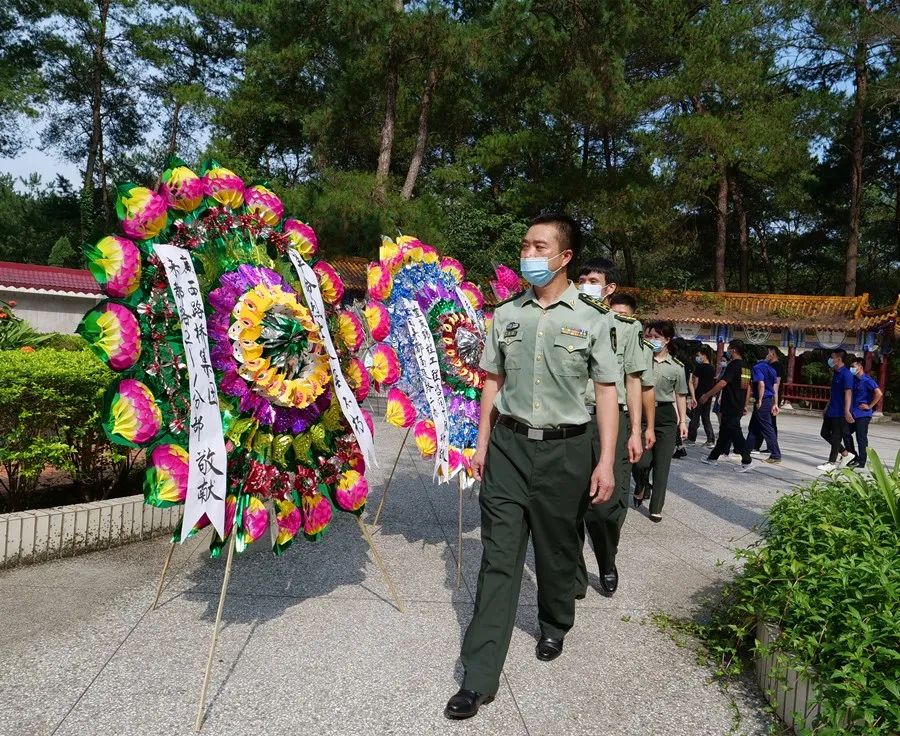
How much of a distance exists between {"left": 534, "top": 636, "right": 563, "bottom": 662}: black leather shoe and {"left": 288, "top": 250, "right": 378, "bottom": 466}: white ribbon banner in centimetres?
109

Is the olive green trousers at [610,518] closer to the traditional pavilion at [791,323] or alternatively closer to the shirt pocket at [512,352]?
the shirt pocket at [512,352]

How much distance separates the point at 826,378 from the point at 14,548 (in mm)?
22379

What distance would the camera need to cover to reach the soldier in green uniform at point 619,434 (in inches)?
137

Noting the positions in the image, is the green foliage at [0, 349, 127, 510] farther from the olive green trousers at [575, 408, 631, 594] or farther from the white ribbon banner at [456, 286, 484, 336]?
the olive green trousers at [575, 408, 631, 594]

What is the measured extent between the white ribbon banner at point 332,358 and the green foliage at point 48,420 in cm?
172

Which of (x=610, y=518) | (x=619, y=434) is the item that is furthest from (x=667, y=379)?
(x=610, y=518)

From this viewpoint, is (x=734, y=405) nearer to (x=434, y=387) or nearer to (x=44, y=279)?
(x=434, y=387)

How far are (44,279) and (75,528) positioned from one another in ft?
46.7


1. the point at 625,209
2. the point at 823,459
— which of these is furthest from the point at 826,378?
the point at 823,459

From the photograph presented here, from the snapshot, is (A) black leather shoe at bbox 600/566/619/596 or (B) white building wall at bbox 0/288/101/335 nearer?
(A) black leather shoe at bbox 600/566/619/596

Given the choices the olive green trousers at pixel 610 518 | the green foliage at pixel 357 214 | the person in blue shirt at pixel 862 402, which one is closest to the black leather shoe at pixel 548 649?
the olive green trousers at pixel 610 518

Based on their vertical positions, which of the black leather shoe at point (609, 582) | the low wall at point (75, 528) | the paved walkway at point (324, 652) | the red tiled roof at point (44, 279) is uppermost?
the red tiled roof at point (44, 279)

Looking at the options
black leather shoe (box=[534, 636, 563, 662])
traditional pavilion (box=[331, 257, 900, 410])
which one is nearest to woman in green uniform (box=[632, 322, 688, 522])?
black leather shoe (box=[534, 636, 563, 662])

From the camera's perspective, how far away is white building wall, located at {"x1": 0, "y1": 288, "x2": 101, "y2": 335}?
14910 millimetres
